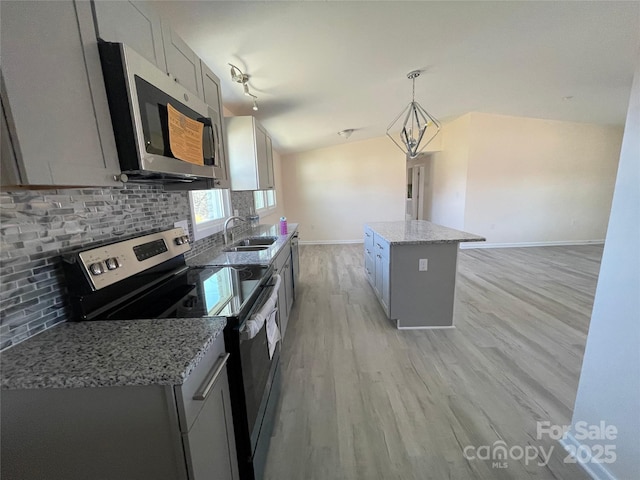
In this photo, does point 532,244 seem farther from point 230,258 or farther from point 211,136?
point 211,136

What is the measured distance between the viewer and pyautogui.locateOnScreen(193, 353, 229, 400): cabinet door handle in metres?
0.78

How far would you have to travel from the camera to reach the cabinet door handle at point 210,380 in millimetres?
781

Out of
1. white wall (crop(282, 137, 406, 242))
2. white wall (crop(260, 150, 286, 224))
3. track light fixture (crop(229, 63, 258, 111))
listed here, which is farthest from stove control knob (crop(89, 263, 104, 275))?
white wall (crop(282, 137, 406, 242))

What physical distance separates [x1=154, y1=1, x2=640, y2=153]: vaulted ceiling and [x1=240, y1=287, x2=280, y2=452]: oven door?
159 centimetres

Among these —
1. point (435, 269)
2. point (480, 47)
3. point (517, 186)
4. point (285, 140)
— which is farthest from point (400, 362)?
point (517, 186)

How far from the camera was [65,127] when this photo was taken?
0.74m

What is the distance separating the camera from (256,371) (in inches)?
49.9

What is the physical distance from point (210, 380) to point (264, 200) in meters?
4.24

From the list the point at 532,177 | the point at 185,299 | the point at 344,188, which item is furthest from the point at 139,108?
the point at 532,177

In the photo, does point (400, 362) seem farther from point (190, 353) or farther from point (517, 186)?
point (517, 186)

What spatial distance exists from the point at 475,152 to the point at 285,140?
4.06 meters

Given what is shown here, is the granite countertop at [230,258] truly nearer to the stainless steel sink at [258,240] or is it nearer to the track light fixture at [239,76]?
the stainless steel sink at [258,240]

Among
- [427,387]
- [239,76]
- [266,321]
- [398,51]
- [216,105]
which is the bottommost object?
[427,387]

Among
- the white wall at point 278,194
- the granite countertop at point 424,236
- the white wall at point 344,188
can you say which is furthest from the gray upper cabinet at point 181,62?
the white wall at point 344,188
